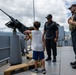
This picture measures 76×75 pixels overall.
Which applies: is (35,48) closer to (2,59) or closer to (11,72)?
(11,72)

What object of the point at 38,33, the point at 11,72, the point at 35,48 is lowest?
the point at 11,72

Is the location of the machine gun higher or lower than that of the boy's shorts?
higher

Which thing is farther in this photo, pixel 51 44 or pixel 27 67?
pixel 51 44

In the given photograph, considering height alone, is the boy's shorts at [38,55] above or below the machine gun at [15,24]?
below

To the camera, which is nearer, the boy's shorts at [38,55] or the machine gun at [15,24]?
the boy's shorts at [38,55]

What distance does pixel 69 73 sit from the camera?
5262 mm

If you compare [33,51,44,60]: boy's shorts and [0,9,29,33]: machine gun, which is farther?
[0,9,29,33]: machine gun

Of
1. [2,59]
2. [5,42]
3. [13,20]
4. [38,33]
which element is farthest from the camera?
[5,42]

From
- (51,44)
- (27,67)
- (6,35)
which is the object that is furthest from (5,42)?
(27,67)

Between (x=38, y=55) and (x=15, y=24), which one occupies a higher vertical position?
(x=15, y=24)

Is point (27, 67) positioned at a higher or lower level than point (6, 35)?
lower

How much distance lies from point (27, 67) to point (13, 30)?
76.3 inches

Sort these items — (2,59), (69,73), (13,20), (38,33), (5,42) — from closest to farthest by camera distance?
(69,73) < (38,33) < (13,20) < (2,59) < (5,42)

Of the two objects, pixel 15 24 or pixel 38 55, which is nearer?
pixel 38 55
